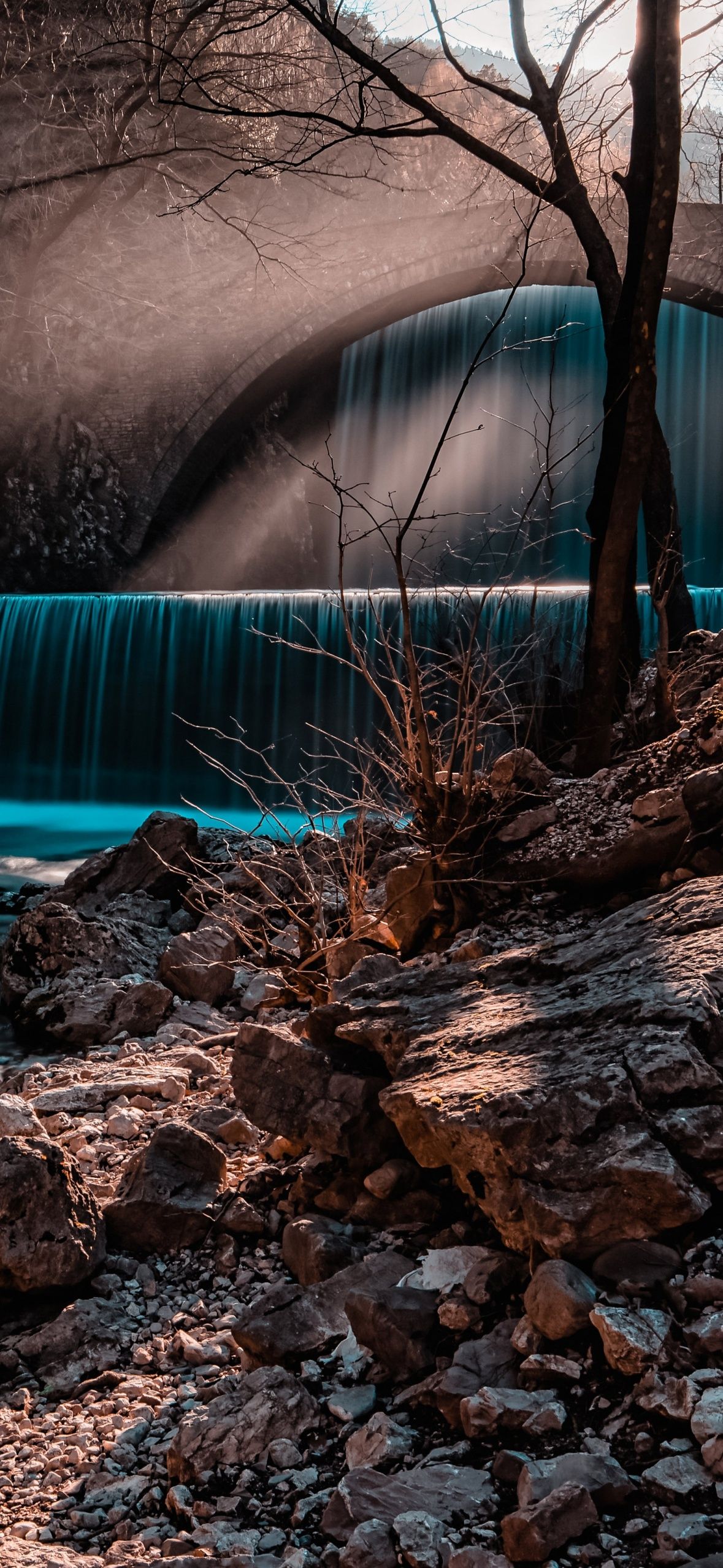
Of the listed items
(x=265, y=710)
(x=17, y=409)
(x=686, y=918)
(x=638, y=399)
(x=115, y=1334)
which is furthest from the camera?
(x=17, y=409)

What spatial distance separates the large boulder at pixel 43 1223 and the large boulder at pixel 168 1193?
0.09m

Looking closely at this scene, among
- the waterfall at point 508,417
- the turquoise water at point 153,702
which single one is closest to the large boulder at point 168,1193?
the turquoise water at point 153,702

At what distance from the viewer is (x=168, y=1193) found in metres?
2.43

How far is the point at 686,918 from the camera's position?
230 centimetres

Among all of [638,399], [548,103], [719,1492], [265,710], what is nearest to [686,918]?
[719,1492]

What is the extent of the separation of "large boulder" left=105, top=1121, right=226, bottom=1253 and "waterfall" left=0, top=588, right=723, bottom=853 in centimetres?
784

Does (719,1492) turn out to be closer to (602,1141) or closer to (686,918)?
(602,1141)

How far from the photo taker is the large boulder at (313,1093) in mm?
2297

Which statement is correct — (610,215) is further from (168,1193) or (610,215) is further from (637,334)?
(168,1193)

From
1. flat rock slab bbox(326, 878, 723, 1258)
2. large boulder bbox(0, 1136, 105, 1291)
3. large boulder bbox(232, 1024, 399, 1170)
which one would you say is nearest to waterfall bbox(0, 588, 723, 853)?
large boulder bbox(232, 1024, 399, 1170)

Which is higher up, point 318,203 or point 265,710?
point 318,203

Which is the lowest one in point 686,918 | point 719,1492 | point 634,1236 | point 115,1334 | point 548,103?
point 115,1334

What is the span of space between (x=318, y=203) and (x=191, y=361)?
2.61 meters

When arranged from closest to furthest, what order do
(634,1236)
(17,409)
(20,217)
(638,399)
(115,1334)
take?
(634,1236), (115,1334), (638,399), (20,217), (17,409)
